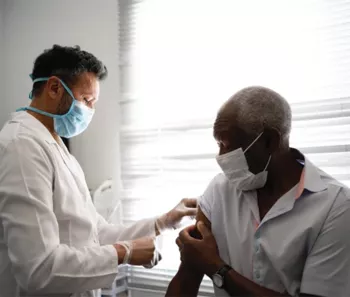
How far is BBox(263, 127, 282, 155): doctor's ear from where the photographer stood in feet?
4.04

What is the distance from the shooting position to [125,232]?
1802 mm

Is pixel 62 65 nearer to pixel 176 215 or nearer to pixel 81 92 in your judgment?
pixel 81 92

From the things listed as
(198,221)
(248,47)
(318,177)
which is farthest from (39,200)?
(248,47)

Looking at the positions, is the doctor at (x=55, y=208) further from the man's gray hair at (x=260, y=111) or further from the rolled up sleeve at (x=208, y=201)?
the man's gray hair at (x=260, y=111)

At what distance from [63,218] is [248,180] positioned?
0.72m

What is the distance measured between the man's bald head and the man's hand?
0.40m

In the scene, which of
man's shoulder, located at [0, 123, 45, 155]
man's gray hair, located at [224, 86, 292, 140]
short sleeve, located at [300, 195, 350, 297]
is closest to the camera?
short sleeve, located at [300, 195, 350, 297]

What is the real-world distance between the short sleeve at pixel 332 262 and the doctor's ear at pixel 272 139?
0.95 feet

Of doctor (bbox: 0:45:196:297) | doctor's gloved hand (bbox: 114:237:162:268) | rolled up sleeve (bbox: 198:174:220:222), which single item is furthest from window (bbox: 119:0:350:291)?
doctor's gloved hand (bbox: 114:237:162:268)

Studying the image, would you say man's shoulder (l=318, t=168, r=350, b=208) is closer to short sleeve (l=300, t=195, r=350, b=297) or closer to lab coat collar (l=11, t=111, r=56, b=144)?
short sleeve (l=300, t=195, r=350, b=297)

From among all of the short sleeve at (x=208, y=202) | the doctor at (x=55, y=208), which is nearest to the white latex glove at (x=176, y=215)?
the doctor at (x=55, y=208)

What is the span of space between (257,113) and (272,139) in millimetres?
105

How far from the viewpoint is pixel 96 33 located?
2592mm

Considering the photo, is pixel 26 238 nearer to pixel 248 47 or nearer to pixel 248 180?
pixel 248 180
